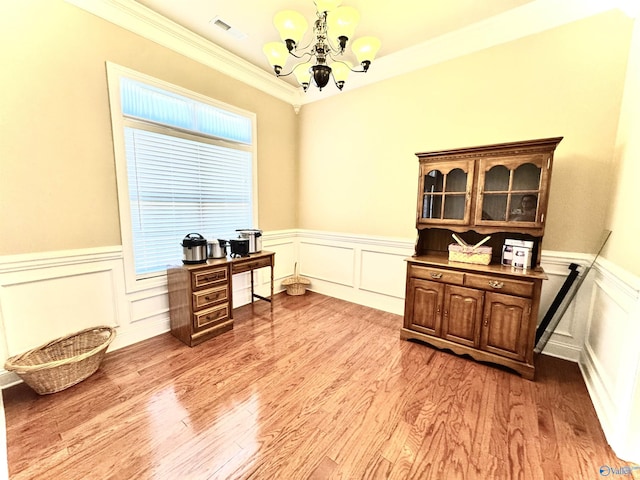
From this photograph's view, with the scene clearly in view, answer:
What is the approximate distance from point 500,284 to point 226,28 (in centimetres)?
352

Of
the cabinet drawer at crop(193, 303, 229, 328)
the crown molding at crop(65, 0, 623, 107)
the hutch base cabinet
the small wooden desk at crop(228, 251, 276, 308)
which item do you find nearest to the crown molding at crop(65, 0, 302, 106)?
the crown molding at crop(65, 0, 623, 107)

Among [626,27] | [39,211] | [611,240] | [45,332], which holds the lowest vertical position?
[45,332]

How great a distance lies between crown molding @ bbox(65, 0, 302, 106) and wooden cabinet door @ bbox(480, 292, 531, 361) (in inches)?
143

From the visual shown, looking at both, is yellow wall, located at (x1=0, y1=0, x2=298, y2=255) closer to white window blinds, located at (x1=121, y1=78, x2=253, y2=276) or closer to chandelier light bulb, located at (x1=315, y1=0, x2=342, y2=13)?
white window blinds, located at (x1=121, y1=78, x2=253, y2=276)

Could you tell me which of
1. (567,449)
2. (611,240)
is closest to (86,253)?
(567,449)

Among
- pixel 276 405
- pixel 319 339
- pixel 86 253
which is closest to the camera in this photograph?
pixel 276 405

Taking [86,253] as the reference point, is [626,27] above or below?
above

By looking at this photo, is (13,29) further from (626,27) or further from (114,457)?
(626,27)

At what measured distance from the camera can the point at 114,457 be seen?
4.70ft

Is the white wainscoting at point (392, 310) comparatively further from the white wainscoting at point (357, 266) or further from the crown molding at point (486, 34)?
the crown molding at point (486, 34)

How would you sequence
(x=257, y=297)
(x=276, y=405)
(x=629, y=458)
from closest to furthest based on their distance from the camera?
(x=629, y=458) → (x=276, y=405) → (x=257, y=297)

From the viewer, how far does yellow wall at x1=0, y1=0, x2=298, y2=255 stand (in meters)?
1.88

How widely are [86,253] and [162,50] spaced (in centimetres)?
207

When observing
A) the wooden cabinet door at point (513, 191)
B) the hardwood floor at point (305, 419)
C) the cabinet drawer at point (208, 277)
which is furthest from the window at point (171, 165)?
the wooden cabinet door at point (513, 191)
